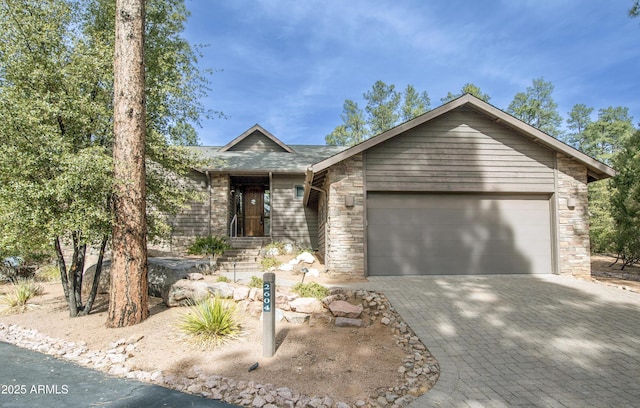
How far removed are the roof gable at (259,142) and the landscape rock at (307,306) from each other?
10964 mm

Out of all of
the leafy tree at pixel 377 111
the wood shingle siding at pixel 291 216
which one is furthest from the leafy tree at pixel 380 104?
the wood shingle siding at pixel 291 216

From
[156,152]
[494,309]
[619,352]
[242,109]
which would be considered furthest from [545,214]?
[242,109]

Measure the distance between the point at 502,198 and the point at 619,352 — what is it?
504 cm

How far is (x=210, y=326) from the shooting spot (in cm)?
449

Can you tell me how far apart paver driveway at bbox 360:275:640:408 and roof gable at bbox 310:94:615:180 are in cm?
312

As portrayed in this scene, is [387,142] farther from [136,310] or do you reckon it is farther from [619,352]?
[136,310]

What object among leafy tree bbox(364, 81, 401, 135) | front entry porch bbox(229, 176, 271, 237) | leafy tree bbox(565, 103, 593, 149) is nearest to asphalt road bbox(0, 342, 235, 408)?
front entry porch bbox(229, 176, 271, 237)

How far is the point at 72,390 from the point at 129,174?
121 inches

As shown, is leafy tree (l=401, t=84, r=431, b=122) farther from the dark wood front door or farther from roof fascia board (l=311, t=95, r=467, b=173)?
roof fascia board (l=311, t=95, r=467, b=173)

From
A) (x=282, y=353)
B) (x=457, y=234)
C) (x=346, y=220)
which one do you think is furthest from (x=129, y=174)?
(x=457, y=234)

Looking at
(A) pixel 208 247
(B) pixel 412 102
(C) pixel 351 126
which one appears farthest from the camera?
(C) pixel 351 126

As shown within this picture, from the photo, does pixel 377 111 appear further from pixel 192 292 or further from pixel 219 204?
pixel 192 292

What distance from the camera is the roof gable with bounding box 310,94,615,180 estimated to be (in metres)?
7.89

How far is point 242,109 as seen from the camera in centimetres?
2025
